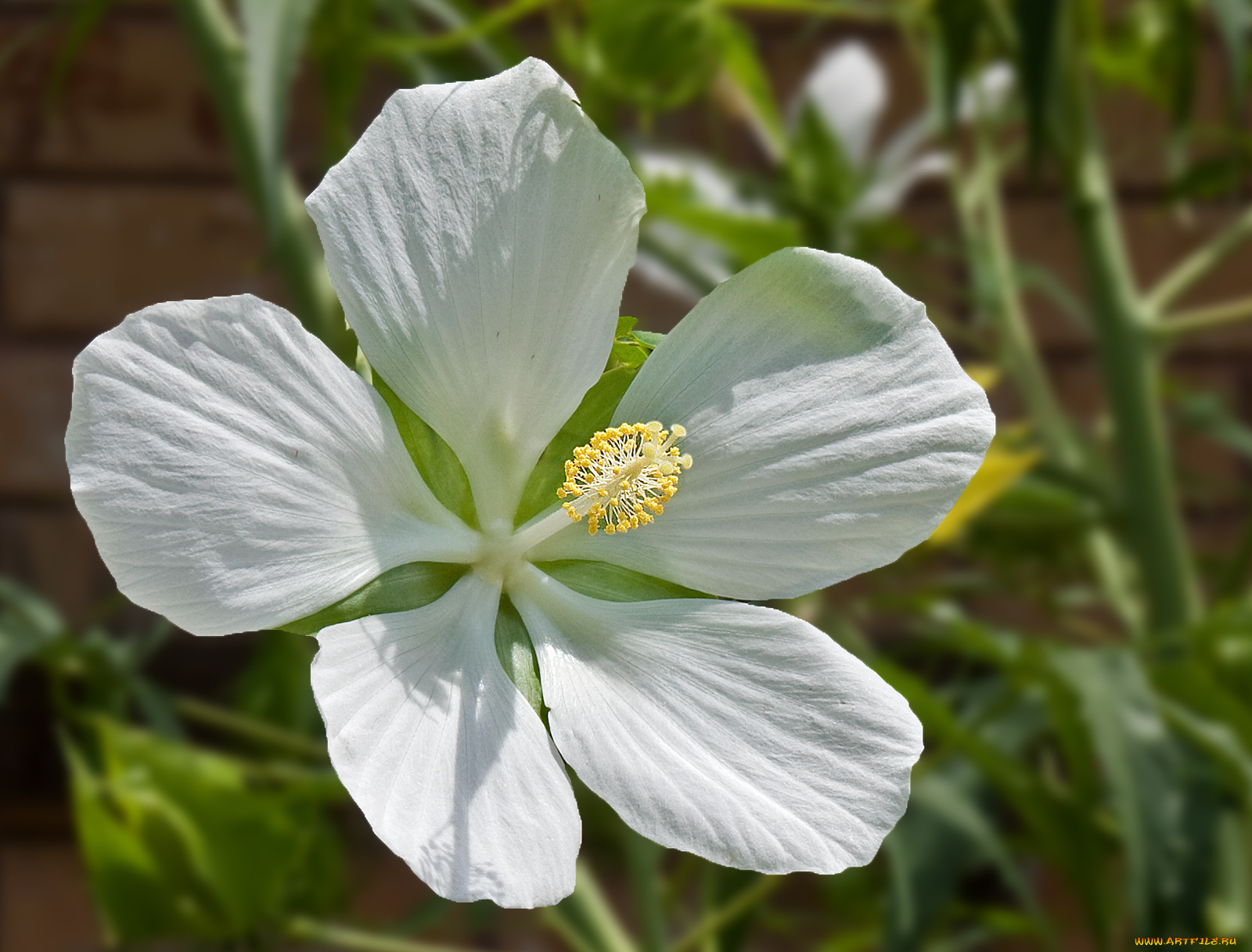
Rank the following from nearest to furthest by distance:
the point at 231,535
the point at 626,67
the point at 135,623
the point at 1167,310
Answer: the point at 231,535, the point at 626,67, the point at 135,623, the point at 1167,310

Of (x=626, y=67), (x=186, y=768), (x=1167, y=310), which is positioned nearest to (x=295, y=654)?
(x=186, y=768)

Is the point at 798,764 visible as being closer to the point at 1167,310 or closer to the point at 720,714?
the point at 720,714

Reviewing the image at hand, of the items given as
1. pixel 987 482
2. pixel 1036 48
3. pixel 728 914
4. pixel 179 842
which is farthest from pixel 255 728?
pixel 1036 48

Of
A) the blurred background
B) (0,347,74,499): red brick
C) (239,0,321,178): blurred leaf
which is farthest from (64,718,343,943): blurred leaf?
(0,347,74,499): red brick

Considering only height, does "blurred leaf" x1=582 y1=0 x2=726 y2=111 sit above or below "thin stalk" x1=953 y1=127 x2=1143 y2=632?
above

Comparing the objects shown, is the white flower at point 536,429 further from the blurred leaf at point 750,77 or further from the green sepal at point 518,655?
the blurred leaf at point 750,77

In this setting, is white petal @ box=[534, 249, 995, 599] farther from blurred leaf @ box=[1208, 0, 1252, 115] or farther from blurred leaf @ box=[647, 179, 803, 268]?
blurred leaf @ box=[1208, 0, 1252, 115]

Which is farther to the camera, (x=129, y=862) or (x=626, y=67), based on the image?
(x=626, y=67)
